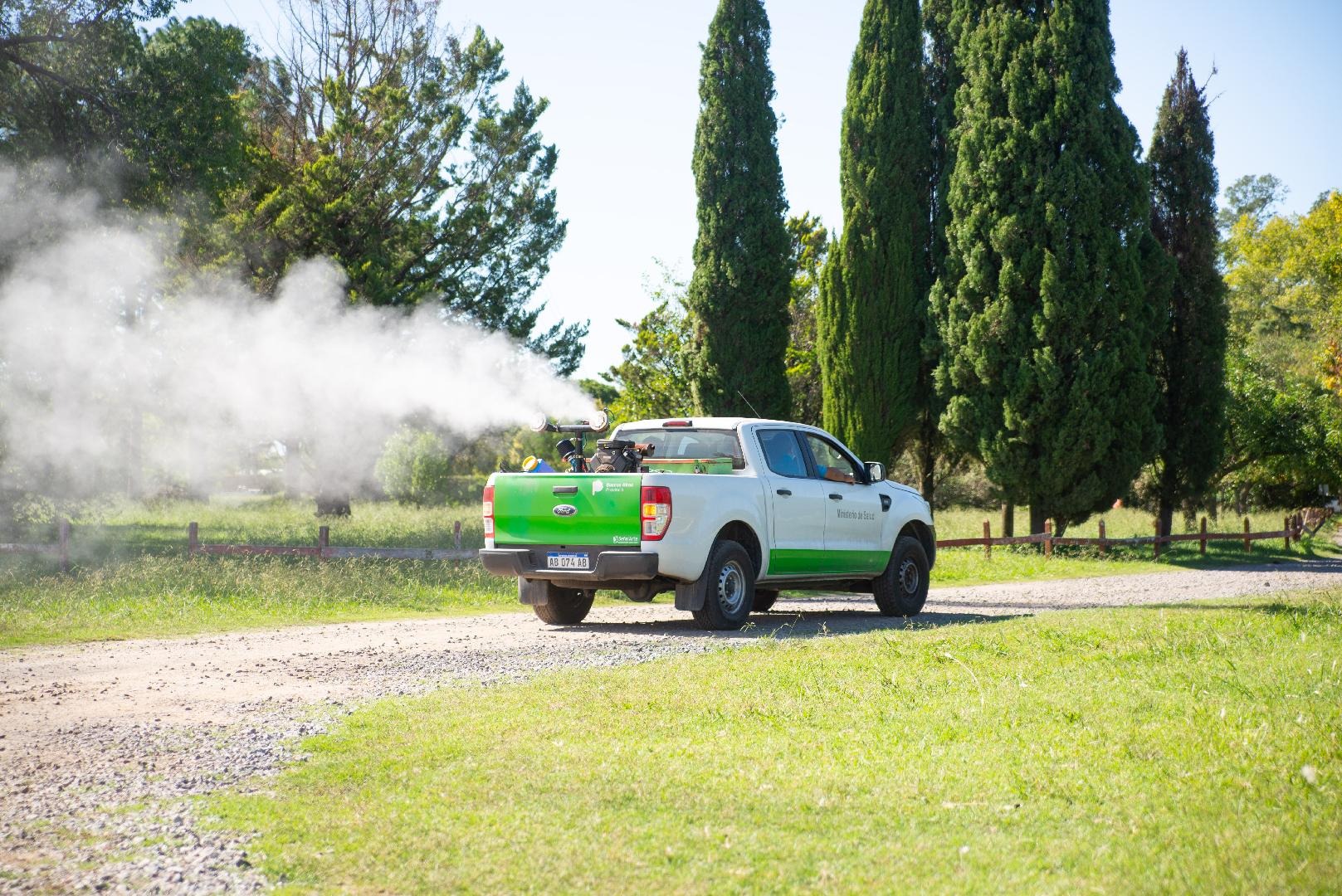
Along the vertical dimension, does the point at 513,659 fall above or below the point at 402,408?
below

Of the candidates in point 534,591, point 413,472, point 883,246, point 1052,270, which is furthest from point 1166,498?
point 413,472

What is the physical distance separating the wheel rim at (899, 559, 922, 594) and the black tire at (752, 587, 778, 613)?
1.48 m

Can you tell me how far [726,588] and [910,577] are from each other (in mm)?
3187

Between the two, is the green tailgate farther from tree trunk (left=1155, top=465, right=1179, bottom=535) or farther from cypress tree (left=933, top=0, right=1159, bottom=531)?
tree trunk (left=1155, top=465, right=1179, bottom=535)

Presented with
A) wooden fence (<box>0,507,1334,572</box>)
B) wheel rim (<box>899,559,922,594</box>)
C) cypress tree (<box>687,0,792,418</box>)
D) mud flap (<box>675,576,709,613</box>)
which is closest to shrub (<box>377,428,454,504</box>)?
wooden fence (<box>0,507,1334,572</box>)

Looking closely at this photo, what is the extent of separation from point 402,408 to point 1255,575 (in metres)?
14.6

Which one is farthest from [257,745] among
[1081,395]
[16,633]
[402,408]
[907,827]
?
[1081,395]

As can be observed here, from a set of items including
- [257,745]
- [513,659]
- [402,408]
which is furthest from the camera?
[402,408]

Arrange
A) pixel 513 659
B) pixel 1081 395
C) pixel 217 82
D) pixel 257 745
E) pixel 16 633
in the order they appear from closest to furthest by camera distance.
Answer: pixel 257 745 → pixel 513 659 → pixel 16 633 → pixel 217 82 → pixel 1081 395

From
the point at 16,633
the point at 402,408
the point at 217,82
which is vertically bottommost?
the point at 16,633

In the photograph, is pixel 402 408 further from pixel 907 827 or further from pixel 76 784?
pixel 907 827

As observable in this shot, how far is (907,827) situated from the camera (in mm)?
4609

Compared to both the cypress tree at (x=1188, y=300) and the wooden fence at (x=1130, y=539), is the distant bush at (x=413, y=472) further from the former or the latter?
the cypress tree at (x=1188, y=300)

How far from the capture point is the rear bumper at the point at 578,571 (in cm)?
1096
